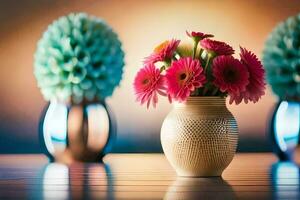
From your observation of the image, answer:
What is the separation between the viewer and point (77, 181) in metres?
0.91

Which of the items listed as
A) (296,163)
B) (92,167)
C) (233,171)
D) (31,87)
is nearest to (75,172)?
(92,167)

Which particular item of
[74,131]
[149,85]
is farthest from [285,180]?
[74,131]

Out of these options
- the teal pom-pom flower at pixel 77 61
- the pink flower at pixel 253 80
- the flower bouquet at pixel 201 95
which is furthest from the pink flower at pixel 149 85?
the teal pom-pom flower at pixel 77 61

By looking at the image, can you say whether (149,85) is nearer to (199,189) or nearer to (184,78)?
(184,78)

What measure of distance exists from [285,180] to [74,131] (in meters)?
0.47

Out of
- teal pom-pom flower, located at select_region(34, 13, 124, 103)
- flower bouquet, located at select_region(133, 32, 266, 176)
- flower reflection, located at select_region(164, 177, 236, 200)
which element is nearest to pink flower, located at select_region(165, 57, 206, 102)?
flower bouquet, located at select_region(133, 32, 266, 176)

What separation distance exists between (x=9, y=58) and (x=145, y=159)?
45cm

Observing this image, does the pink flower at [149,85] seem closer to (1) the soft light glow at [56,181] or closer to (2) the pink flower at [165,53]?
(2) the pink flower at [165,53]

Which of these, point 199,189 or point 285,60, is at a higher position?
point 285,60

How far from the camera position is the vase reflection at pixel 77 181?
2.44 feet

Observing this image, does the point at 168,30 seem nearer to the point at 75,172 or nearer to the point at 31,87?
the point at 31,87

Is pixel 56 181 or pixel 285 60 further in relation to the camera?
pixel 285 60

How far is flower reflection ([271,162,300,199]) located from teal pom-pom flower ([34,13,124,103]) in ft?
1.20

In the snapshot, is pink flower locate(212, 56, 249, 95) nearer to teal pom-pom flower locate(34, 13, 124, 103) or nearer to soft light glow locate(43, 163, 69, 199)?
soft light glow locate(43, 163, 69, 199)
